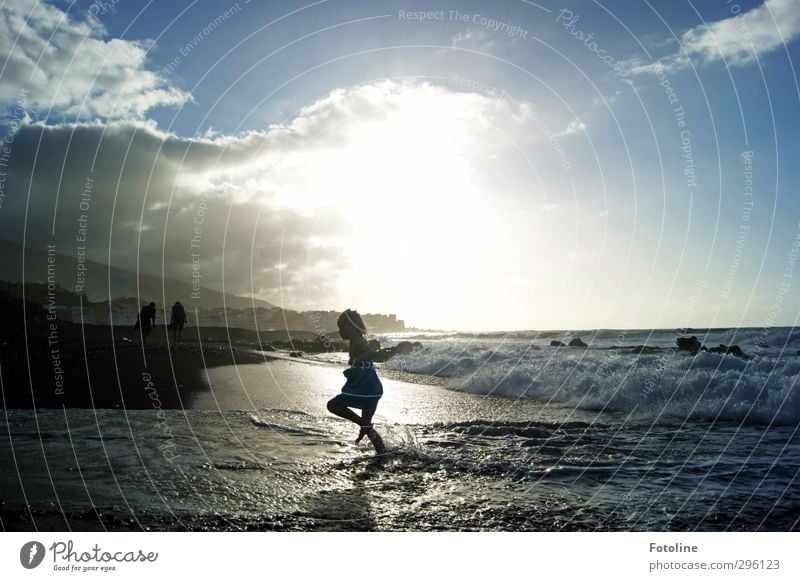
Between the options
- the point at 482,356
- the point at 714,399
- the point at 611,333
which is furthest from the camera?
the point at 611,333

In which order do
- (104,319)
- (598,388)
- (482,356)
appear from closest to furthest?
(598,388) < (482,356) < (104,319)

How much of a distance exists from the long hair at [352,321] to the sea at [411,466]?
206 centimetres

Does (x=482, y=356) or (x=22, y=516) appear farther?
(x=482, y=356)

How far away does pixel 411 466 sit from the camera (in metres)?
7.53

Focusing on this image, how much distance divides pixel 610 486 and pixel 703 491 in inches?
52.3

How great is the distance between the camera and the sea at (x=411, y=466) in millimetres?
5652

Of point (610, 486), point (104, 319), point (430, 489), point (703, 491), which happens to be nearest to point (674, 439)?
point (703, 491)

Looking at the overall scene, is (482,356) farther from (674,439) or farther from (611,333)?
(611,333)

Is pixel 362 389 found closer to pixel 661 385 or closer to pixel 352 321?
pixel 352 321

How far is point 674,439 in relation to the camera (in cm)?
1034
